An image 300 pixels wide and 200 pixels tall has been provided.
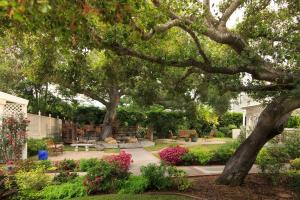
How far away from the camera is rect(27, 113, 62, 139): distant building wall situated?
2260 centimetres

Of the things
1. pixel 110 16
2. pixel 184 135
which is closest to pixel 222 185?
pixel 110 16

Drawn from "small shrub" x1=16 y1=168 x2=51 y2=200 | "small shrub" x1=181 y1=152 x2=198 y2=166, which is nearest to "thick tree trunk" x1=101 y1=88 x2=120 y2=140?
"small shrub" x1=181 y1=152 x2=198 y2=166

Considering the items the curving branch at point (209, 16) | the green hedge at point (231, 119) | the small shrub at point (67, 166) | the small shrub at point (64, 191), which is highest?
the curving branch at point (209, 16)

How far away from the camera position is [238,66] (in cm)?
901

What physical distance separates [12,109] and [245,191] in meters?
12.4

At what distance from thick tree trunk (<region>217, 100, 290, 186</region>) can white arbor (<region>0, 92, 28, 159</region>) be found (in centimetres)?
1079

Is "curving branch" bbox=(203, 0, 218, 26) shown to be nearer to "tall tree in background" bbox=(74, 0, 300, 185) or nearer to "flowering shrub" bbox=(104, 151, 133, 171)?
"tall tree in background" bbox=(74, 0, 300, 185)

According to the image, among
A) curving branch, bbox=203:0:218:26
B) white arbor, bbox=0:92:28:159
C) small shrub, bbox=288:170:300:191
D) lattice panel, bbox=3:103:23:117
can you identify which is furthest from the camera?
lattice panel, bbox=3:103:23:117

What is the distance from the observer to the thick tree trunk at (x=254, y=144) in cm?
1038

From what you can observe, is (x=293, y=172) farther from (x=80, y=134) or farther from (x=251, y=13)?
(x=80, y=134)

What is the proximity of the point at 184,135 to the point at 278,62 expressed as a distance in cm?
2139

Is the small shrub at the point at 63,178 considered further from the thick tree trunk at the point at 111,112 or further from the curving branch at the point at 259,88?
the thick tree trunk at the point at 111,112

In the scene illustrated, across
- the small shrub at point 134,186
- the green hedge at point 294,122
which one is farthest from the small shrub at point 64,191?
the green hedge at point 294,122

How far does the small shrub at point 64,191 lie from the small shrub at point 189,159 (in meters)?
6.31
